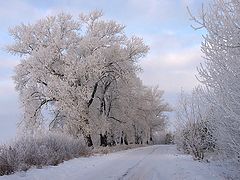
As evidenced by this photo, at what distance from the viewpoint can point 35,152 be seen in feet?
60.0

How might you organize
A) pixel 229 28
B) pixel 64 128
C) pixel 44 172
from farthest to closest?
pixel 64 128 → pixel 44 172 → pixel 229 28

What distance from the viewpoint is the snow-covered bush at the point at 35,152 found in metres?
15.0

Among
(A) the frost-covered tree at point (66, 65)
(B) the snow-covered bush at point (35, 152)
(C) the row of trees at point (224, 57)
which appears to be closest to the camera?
(C) the row of trees at point (224, 57)

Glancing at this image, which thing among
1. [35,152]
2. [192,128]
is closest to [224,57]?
[35,152]

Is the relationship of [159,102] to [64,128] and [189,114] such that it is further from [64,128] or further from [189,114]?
[189,114]

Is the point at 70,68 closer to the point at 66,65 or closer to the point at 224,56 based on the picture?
the point at 66,65

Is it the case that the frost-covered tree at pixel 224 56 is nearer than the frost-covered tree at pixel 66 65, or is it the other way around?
the frost-covered tree at pixel 224 56

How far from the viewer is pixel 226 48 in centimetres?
781

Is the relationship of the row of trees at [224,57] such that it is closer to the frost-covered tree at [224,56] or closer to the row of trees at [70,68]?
the frost-covered tree at [224,56]

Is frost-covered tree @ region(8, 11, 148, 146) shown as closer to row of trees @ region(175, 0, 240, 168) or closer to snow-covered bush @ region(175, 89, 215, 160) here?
snow-covered bush @ region(175, 89, 215, 160)

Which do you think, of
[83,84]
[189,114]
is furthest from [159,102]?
[189,114]

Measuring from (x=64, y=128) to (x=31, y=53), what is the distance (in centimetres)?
746

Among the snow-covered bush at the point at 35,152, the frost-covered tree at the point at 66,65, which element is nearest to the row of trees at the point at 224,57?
the snow-covered bush at the point at 35,152

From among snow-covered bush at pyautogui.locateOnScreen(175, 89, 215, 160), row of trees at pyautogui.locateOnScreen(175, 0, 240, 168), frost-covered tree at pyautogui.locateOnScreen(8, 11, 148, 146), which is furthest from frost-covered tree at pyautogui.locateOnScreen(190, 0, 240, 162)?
frost-covered tree at pyautogui.locateOnScreen(8, 11, 148, 146)
